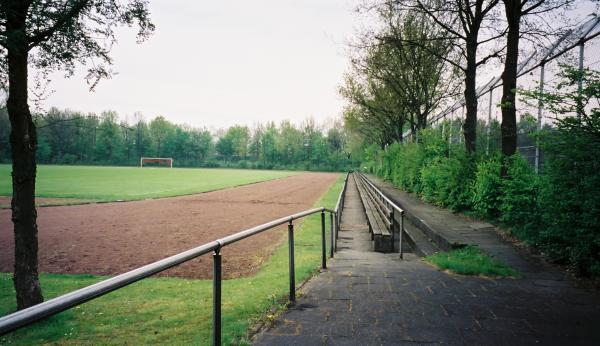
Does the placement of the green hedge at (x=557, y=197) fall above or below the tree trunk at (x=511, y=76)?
below

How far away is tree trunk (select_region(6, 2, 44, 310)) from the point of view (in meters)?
5.44

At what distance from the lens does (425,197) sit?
1677cm

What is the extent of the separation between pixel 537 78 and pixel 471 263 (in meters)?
12.6

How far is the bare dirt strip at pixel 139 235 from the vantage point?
30.6 ft

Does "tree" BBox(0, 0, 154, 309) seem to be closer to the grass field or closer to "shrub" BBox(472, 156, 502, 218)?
"shrub" BBox(472, 156, 502, 218)

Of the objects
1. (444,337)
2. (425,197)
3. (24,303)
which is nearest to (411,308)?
(444,337)

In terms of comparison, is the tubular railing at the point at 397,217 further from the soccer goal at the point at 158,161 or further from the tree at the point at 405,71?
the soccer goal at the point at 158,161

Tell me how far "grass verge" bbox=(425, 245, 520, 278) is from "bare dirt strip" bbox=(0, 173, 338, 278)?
4.14 metres

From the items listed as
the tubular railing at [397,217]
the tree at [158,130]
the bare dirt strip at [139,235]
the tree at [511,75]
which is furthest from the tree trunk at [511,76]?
the tree at [158,130]

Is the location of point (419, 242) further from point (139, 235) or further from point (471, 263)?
point (139, 235)

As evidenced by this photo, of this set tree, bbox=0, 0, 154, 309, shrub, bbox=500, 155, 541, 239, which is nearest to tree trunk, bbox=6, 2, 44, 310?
tree, bbox=0, 0, 154, 309

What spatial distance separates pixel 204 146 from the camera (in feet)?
397

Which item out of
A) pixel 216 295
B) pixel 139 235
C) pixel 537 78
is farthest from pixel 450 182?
pixel 216 295

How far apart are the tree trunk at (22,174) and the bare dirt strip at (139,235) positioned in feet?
9.53
